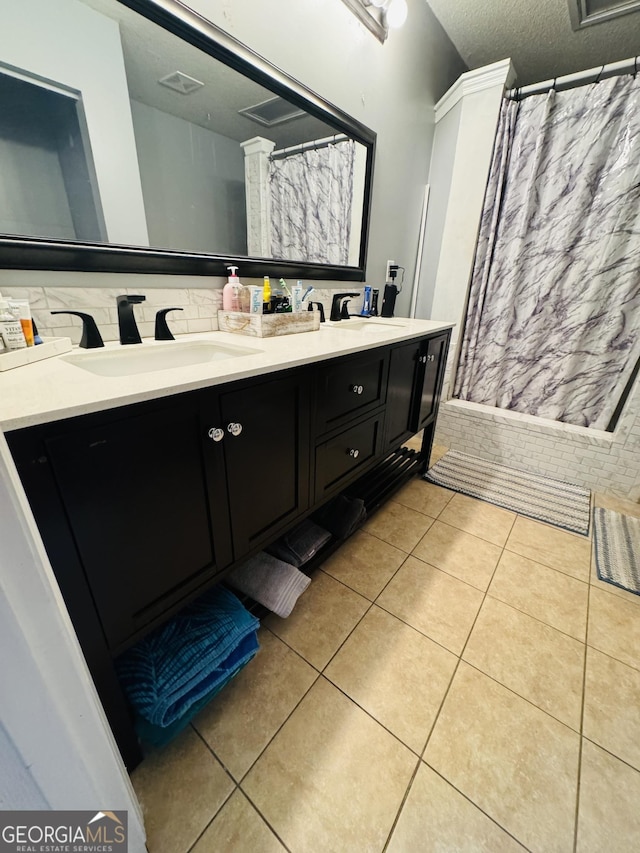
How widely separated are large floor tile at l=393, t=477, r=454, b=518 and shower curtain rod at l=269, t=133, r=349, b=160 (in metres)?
1.70

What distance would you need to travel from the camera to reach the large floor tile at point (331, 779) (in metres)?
0.72

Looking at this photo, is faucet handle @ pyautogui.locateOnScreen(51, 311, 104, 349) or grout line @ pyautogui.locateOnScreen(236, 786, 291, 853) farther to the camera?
faucet handle @ pyautogui.locateOnScreen(51, 311, 104, 349)

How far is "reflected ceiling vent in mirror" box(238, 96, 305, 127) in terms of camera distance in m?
1.22

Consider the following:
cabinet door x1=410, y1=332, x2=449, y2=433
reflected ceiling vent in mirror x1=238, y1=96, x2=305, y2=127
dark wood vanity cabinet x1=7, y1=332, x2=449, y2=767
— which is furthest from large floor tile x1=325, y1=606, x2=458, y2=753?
reflected ceiling vent in mirror x1=238, y1=96, x2=305, y2=127

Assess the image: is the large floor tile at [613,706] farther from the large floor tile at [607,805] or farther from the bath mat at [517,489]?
the bath mat at [517,489]

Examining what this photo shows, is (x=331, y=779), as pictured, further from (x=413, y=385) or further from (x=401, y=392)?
(x=413, y=385)

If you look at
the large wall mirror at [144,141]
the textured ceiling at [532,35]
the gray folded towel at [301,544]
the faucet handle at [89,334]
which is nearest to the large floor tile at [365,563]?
the gray folded towel at [301,544]

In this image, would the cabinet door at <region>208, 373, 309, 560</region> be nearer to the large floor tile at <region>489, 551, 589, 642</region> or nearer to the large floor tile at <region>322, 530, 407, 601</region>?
the large floor tile at <region>322, 530, 407, 601</region>

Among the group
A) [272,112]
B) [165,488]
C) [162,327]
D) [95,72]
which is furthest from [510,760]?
[272,112]

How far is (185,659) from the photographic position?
0.81m

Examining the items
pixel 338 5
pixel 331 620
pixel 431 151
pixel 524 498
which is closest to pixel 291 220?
pixel 338 5

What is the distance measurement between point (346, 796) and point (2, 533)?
0.94 metres

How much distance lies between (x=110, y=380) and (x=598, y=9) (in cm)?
292

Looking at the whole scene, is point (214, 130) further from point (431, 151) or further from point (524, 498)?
point (524, 498)
